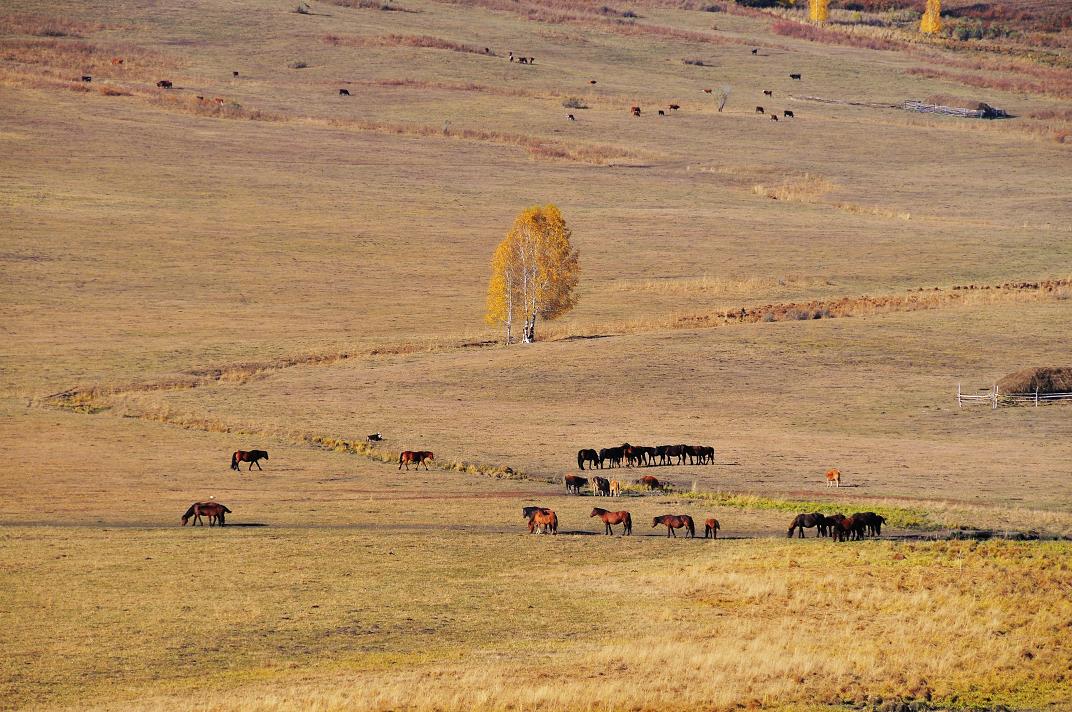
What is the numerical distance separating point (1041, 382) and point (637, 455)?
16.7 meters

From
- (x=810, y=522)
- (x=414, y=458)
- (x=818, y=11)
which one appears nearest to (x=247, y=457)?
(x=414, y=458)

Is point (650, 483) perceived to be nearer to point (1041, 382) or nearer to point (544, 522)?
point (544, 522)

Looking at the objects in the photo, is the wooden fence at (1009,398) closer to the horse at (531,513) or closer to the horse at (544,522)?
the horse at (531,513)

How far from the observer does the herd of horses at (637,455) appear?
135 ft

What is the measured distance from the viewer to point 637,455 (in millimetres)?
42094

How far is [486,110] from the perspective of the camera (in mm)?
119375

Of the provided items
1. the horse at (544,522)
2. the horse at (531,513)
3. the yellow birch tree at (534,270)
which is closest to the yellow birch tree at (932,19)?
the yellow birch tree at (534,270)

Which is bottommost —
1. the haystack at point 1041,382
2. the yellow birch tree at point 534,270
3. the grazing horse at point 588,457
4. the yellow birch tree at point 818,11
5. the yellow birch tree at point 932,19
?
the grazing horse at point 588,457

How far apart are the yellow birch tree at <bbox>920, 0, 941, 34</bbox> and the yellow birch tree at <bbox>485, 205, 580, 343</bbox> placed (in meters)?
131

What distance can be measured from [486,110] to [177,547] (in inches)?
3652

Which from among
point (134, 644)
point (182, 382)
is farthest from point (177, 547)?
point (182, 382)

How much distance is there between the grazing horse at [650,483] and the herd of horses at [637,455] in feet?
7.07

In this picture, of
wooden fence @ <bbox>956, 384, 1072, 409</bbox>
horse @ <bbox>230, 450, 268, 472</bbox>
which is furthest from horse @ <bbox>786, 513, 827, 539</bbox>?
wooden fence @ <bbox>956, 384, 1072, 409</bbox>

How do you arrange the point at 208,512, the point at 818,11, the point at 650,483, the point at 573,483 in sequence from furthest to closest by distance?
the point at 818,11 < the point at 650,483 < the point at 573,483 < the point at 208,512
